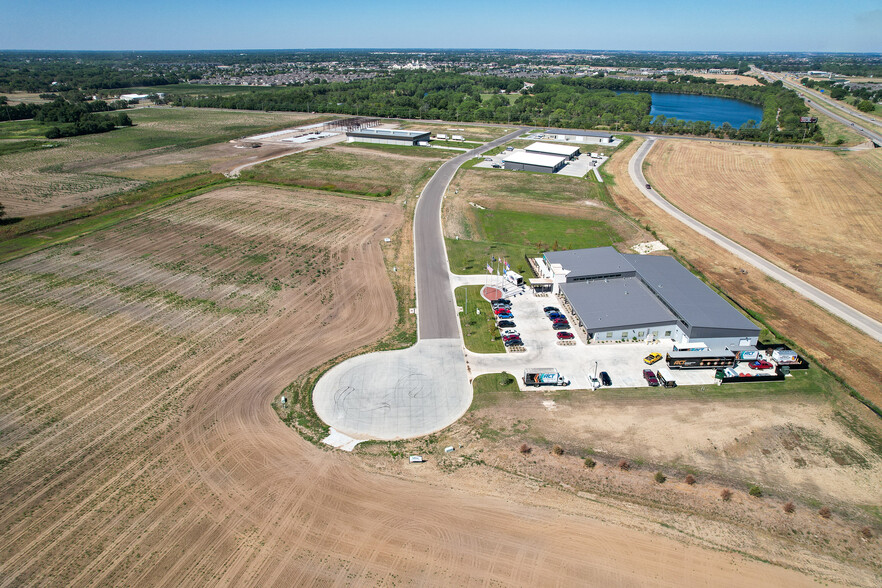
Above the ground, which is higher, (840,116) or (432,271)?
(840,116)

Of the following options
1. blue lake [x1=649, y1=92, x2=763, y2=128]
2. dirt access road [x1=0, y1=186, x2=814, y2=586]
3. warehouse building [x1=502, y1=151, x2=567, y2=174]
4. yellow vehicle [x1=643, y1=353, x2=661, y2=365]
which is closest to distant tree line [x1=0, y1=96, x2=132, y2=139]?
dirt access road [x1=0, y1=186, x2=814, y2=586]

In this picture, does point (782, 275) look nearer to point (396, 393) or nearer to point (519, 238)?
point (519, 238)

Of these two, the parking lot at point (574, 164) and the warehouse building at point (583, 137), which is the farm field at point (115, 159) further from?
the warehouse building at point (583, 137)

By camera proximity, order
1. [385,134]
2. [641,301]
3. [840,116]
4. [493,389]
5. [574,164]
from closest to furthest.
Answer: [493,389] < [641,301] < [574,164] < [385,134] < [840,116]

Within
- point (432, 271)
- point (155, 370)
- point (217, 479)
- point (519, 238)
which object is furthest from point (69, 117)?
point (217, 479)

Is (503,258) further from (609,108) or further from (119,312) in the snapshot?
(609,108)

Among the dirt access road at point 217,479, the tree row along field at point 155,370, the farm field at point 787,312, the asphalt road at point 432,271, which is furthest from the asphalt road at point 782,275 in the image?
the tree row along field at point 155,370
